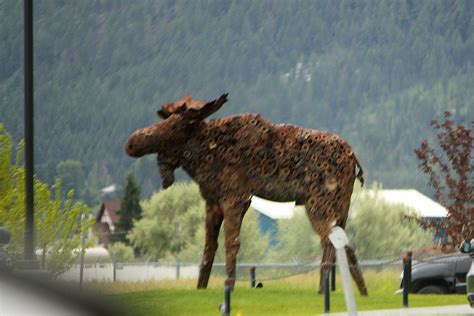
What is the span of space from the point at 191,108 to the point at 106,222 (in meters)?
104

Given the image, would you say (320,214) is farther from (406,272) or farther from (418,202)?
(418,202)

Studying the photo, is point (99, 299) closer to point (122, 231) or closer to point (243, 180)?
point (243, 180)

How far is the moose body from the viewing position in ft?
64.5

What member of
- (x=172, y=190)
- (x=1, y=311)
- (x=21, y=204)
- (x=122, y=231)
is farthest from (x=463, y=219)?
(x=122, y=231)

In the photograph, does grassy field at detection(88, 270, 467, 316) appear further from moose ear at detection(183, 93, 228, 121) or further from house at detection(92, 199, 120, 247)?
house at detection(92, 199, 120, 247)

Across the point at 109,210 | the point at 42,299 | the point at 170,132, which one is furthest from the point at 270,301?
the point at 109,210

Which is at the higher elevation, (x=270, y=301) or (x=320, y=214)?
(x=320, y=214)

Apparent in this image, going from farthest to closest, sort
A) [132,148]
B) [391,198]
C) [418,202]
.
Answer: [418,202], [391,198], [132,148]

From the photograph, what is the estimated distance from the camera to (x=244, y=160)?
19.8 m

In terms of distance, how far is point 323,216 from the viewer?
20672mm

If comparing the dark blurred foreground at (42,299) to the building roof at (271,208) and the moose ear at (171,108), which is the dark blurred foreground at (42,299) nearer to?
the moose ear at (171,108)

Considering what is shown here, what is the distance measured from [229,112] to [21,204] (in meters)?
160

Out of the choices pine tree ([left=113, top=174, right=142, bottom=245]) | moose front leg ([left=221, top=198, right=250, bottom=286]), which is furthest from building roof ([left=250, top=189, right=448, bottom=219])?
moose front leg ([left=221, top=198, right=250, bottom=286])

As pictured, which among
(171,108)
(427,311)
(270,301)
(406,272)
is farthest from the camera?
(171,108)
